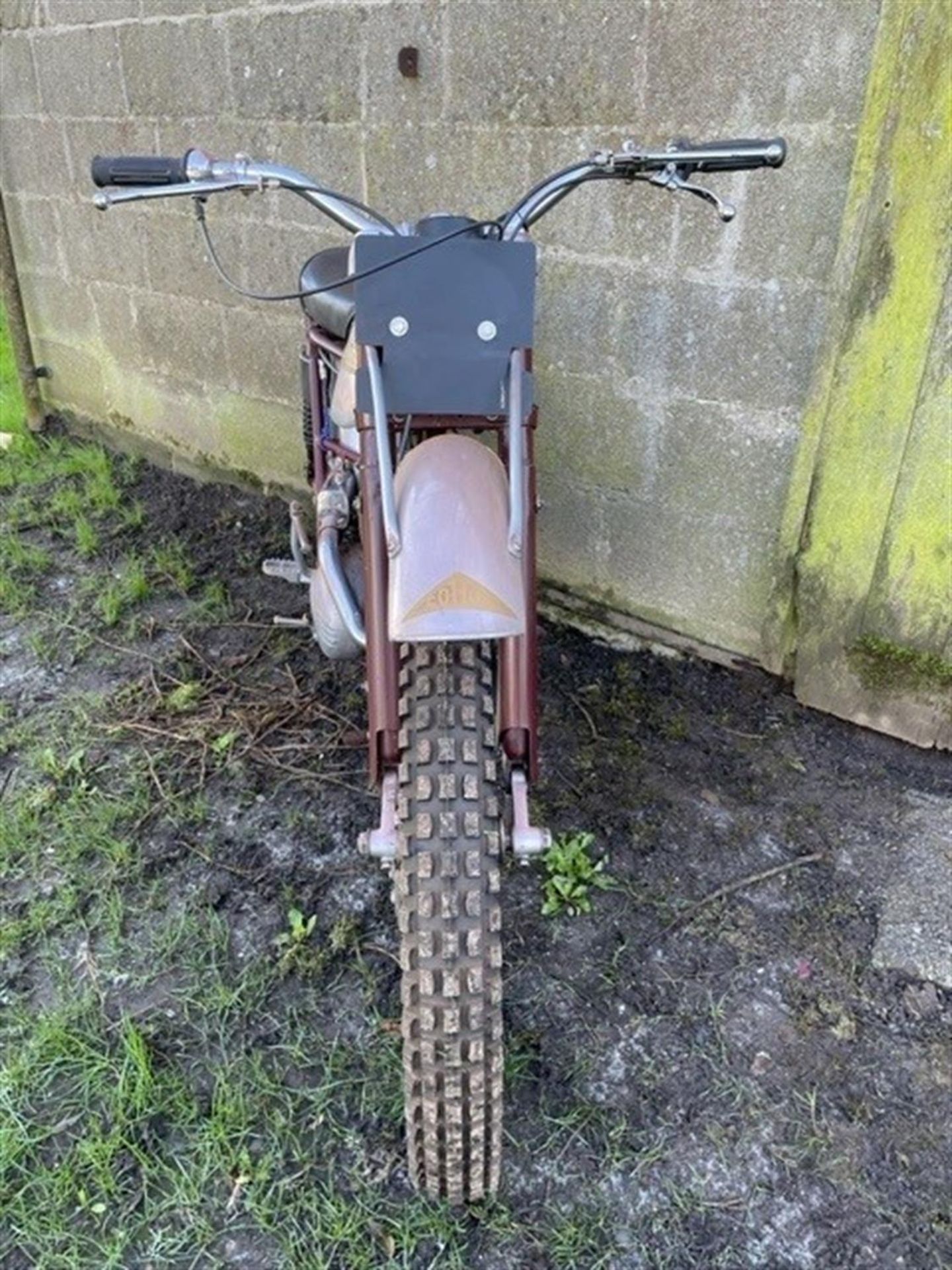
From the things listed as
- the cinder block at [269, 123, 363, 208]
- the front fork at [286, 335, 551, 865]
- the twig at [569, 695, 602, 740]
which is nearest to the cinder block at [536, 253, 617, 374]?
the cinder block at [269, 123, 363, 208]

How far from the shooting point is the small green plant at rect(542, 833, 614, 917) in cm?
199

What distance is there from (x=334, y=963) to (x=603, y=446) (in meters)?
1.45

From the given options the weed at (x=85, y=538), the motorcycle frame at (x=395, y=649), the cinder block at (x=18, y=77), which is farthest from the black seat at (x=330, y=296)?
the cinder block at (x=18, y=77)

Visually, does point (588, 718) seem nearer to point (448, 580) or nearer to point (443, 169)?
point (448, 580)

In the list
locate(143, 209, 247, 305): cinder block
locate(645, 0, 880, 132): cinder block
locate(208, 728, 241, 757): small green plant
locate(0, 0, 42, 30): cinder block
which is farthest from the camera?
locate(0, 0, 42, 30): cinder block

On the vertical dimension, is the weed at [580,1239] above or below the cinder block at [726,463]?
below

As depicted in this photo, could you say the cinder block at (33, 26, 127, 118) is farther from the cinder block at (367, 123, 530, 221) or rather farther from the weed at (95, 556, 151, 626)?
the weed at (95, 556, 151, 626)

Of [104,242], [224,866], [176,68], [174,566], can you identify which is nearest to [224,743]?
[224,866]

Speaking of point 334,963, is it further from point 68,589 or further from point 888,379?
point 68,589

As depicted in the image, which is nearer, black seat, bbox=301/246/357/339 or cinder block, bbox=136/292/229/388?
black seat, bbox=301/246/357/339

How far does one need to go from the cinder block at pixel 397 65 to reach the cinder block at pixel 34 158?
1656mm

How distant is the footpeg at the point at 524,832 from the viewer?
1479mm

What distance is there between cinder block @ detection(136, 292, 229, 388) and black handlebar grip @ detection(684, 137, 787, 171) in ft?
7.44

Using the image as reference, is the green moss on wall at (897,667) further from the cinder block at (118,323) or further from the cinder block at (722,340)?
the cinder block at (118,323)
